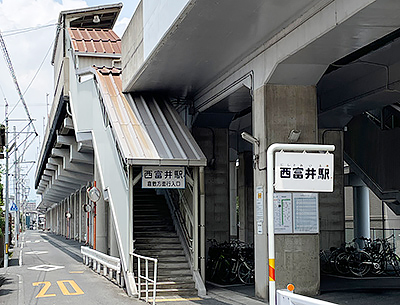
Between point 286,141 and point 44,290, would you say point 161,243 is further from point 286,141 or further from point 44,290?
point 286,141

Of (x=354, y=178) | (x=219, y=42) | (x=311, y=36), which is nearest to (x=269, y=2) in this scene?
(x=311, y=36)

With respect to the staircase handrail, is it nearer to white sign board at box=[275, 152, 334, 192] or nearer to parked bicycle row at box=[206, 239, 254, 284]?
parked bicycle row at box=[206, 239, 254, 284]

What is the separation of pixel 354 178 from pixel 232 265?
36.5ft

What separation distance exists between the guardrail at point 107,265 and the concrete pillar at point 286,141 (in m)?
4.41

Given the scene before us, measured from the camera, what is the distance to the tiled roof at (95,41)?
28.4 m

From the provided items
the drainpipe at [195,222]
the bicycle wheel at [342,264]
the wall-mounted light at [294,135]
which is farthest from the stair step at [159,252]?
the bicycle wheel at [342,264]

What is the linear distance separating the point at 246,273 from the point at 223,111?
18.7 ft

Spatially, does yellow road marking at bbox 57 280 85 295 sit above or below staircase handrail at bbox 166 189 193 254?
below

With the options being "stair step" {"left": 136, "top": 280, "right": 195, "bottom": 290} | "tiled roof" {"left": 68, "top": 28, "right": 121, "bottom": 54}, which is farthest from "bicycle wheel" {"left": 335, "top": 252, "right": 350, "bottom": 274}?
"tiled roof" {"left": 68, "top": 28, "right": 121, "bottom": 54}

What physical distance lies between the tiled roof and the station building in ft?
8.74

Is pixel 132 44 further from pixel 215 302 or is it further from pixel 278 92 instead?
pixel 215 302

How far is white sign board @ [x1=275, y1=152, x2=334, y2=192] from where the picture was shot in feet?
22.9

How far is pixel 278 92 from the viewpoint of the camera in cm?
1367

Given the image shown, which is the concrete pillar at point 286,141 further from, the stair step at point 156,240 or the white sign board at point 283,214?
the stair step at point 156,240
